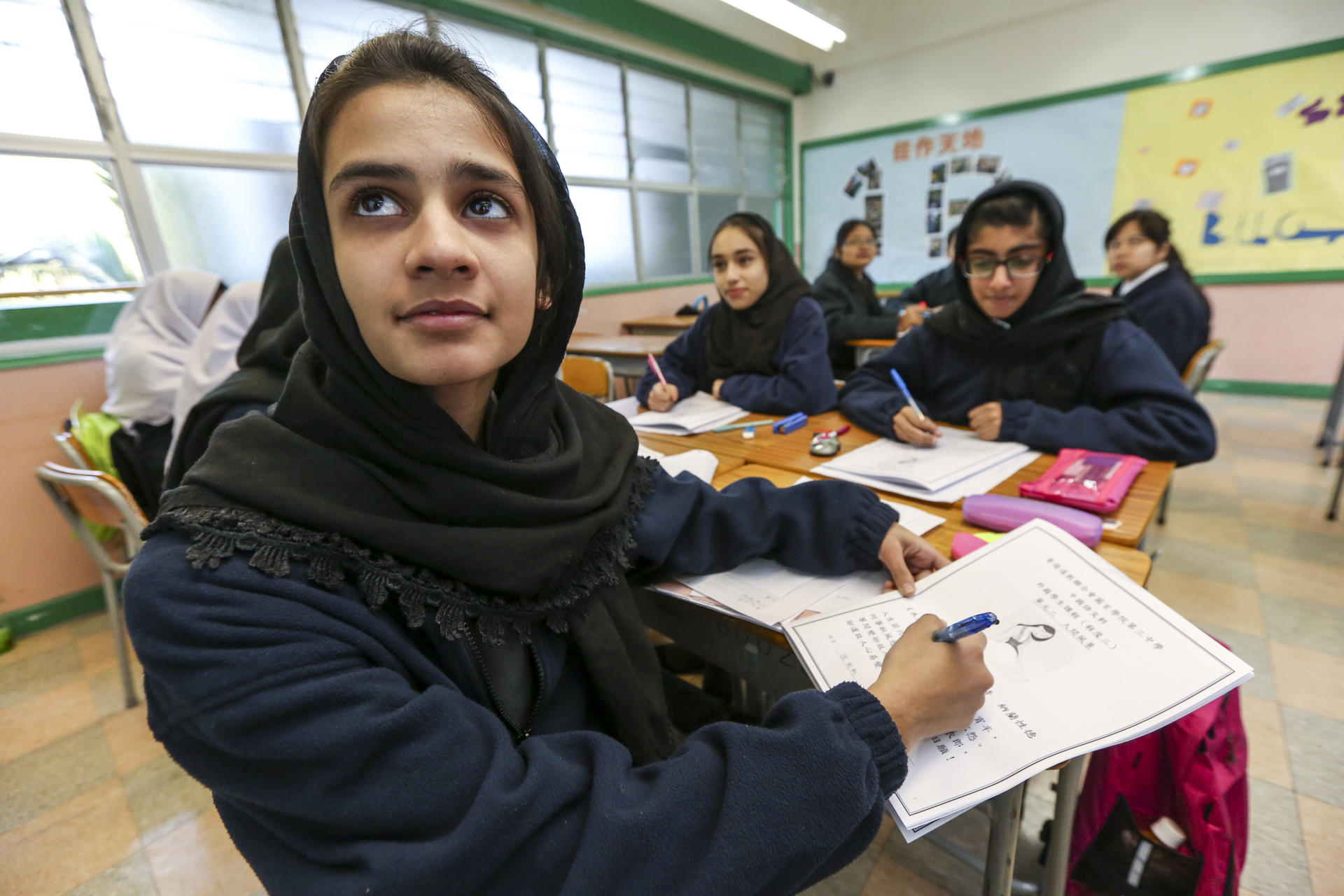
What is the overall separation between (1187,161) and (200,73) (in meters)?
6.12

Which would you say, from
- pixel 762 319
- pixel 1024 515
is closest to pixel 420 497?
pixel 1024 515

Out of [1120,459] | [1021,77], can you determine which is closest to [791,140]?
[1021,77]

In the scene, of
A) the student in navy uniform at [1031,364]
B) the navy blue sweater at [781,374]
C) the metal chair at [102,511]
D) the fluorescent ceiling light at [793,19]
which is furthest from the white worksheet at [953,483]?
the fluorescent ceiling light at [793,19]

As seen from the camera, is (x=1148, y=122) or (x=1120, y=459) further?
(x=1148, y=122)

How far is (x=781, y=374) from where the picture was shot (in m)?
1.86

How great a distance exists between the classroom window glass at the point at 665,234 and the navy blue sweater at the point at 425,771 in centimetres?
508

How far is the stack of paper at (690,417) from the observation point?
1.59 m

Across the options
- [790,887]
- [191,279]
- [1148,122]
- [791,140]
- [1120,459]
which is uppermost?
[791,140]

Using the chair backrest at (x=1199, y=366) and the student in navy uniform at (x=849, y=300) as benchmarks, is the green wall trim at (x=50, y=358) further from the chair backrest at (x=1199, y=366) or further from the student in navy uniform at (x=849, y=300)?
the chair backrest at (x=1199, y=366)

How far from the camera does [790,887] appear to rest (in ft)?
1.50

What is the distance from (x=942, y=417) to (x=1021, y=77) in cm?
493

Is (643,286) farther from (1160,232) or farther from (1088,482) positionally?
(1088,482)

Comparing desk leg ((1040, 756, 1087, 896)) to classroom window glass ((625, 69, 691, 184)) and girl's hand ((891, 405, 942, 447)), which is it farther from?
classroom window glass ((625, 69, 691, 184))

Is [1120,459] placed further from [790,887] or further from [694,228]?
[694,228]
